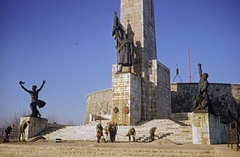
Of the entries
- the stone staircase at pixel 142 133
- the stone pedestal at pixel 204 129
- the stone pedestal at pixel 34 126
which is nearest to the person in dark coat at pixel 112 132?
the stone staircase at pixel 142 133

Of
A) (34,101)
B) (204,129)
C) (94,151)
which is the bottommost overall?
(94,151)

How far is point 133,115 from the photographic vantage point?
15.6 metres

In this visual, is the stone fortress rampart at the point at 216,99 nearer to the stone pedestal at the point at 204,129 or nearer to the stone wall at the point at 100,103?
the stone wall at the point at 100,103

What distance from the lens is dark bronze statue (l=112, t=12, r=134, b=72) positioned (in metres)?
16.7

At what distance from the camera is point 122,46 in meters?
16.9

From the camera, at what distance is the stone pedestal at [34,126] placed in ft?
46.5

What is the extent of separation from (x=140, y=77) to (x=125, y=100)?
8.67 ft

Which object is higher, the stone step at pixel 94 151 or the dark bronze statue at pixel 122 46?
the dark bronze statue at pixel 122 46

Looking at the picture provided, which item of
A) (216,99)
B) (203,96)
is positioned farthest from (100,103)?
(203,96)

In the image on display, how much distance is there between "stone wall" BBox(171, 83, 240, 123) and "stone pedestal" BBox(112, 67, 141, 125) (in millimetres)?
10730

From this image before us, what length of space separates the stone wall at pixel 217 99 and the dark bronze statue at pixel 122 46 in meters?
10.6

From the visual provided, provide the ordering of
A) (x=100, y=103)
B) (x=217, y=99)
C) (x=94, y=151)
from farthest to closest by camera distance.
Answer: (x=100, y=103) < (x=217, y=99) < (x=94, y=151)

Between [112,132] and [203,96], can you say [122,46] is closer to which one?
[203,96]

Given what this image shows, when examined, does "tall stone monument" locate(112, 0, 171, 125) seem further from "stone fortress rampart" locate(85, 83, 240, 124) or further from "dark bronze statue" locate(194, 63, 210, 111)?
"stone fortress rampart" locate(85, 83, 240, 124)
